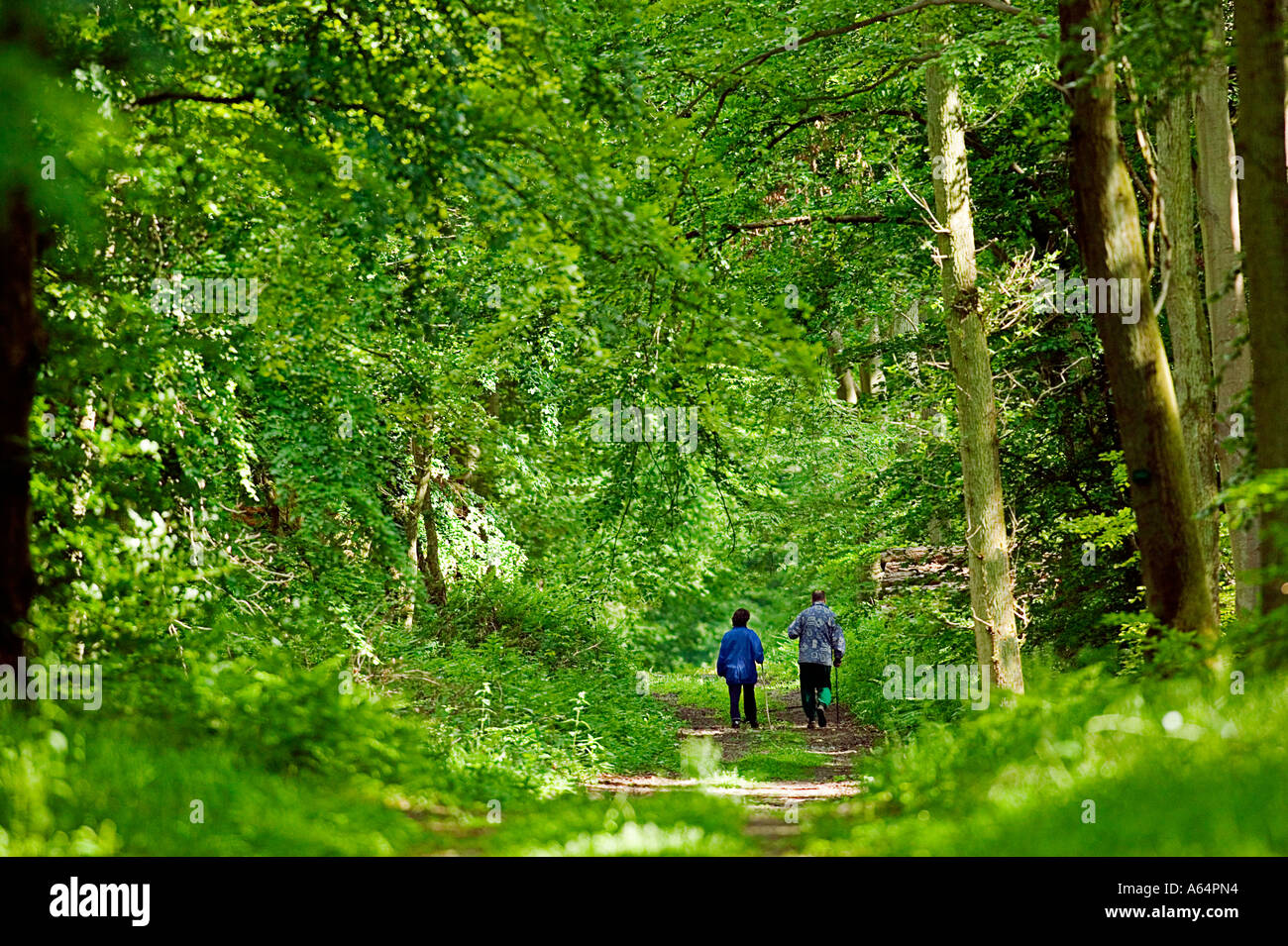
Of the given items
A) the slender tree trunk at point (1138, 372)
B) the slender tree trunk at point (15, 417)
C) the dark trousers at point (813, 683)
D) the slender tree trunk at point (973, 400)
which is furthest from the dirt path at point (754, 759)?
the slender tree trunk at point (15, 417)

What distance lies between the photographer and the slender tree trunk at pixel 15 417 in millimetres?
6633

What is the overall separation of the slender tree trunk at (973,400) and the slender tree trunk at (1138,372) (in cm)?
410

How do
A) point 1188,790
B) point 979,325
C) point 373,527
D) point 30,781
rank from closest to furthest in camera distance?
point 1188,790 → point 30,781 → point 373,527 → point 979,325

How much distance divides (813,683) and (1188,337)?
777 cm

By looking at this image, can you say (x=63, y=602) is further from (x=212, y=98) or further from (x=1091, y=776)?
(x=1091, y=776)

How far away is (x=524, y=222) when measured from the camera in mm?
8078

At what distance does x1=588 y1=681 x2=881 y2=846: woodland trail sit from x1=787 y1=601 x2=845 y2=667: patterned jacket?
1.20 meters

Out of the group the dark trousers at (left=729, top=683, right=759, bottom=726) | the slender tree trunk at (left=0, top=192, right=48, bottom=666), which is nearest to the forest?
the slender tree trunk at (left=0, top=192, right=48, bottom=666)

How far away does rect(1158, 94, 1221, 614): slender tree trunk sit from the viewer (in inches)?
452

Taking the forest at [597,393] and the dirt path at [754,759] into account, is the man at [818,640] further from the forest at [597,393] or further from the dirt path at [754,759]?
the dirt path at [754,759]

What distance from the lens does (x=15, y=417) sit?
262 inches

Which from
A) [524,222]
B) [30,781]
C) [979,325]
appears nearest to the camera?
[30,781]
